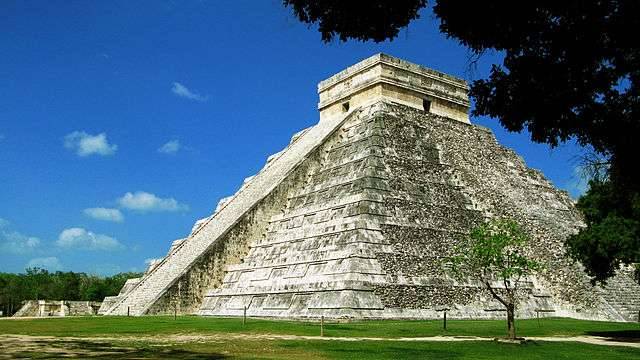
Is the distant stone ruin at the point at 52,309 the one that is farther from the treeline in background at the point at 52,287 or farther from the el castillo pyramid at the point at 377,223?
the treeline in background at the point at 52,287

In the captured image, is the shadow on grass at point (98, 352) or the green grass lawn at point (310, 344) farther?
the green grass lawn at point (310, 344)

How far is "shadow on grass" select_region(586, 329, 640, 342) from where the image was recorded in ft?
53.6

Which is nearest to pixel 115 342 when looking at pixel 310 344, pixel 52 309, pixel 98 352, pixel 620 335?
pixel 98 352

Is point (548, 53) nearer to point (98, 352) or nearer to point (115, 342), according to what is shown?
point (98, 352)

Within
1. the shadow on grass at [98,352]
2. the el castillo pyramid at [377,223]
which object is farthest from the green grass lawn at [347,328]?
the shadow on grass at [98,352]

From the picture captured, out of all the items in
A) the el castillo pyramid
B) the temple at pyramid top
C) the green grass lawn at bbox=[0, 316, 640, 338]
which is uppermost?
the temple at pyramid top

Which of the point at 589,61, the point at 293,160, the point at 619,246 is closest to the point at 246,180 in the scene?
the point at 293,160

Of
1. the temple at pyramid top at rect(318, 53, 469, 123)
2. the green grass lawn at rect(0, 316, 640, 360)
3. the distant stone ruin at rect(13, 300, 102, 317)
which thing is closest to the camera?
the green grass lawn at rect(0, 316, 640, 360)

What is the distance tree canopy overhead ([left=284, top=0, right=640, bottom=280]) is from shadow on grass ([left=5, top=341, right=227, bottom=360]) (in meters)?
6.06

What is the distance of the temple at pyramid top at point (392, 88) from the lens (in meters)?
26.9

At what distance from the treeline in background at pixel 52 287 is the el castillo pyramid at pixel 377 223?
2634 centimetres

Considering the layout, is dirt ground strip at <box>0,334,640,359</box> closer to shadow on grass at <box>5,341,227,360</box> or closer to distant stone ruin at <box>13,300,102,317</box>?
shadow on grass at <box>5,341,227,360</box>

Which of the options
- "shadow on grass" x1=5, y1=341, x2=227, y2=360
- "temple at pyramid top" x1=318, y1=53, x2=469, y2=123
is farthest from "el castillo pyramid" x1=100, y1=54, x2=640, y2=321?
"shadow on grass" x1=5, y1=341, x2=227, y2=360

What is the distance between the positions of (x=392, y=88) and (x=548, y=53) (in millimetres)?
19099
